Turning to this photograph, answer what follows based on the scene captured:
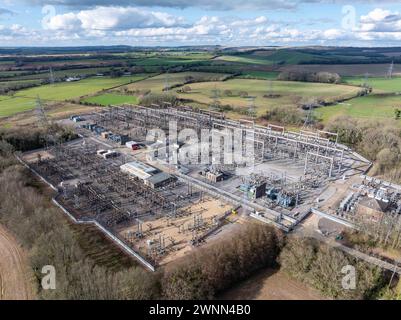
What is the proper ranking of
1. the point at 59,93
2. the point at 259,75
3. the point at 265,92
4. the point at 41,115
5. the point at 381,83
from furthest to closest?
1. the point at 259,75
2. the point at 381,83
3. the point at 59,93
4. the point at 265,92
5. the point at 41,115

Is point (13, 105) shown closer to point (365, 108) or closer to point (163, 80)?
point (163, 80)

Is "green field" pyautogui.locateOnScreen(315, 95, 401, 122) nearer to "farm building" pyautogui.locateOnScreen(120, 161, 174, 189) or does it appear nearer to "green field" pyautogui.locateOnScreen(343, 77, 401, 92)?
"green field" pyautogui.locateOnScreen(343, 77, 401, 92)

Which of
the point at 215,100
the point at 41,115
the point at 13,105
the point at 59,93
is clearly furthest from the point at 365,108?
the point at 13,105

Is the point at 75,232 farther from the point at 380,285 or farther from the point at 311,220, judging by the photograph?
the point at 380,285

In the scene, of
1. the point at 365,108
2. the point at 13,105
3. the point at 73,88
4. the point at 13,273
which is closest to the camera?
the point at 13,273

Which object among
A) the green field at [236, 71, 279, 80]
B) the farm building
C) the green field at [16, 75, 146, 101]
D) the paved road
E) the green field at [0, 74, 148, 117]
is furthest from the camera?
the green field at [236, 71, 279, 80]

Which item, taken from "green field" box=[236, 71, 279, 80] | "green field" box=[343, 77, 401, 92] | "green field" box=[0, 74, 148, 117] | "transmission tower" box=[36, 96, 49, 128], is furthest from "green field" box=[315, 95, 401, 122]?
"transmission tower" box=[36, 96, 49, 128]
